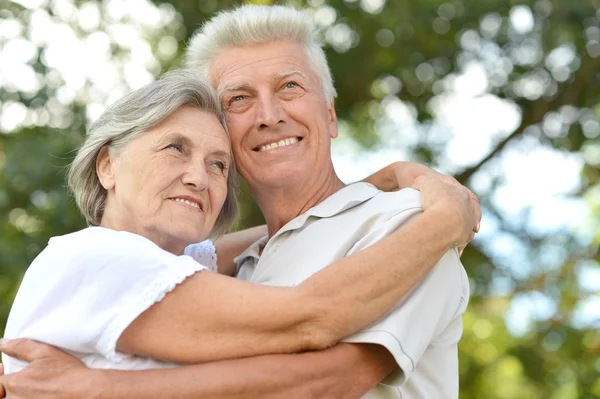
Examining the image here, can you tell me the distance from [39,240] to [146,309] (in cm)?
402

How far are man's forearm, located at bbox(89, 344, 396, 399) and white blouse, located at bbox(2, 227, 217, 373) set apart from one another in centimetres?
8

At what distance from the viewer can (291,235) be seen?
2.79 m

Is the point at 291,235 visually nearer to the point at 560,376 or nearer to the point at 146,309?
the point at 146,309

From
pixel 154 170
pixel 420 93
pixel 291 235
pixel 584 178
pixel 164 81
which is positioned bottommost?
pixel 584 178

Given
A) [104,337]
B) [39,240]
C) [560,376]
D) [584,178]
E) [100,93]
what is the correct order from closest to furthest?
[104,337] < [39,240] < [100,93] < [560,376] < [584,178]

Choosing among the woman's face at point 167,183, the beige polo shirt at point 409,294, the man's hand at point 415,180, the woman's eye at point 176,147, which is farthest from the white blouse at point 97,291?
the man's hand at point 415,180

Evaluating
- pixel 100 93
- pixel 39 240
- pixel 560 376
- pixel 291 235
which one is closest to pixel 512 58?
pixel 560 376

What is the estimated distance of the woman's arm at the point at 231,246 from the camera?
3197 mm

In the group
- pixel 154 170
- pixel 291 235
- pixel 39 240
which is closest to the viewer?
pixel 154 170

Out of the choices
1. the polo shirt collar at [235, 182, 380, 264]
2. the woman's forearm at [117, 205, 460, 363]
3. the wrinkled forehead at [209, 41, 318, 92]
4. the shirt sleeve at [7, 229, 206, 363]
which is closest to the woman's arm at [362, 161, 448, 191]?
the polo shirt collar at [235, 182, 380, 264]

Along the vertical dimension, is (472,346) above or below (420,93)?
below

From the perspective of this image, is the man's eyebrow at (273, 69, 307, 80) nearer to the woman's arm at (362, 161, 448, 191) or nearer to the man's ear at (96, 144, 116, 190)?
the woman's arm at (362, 161, 448, 191)

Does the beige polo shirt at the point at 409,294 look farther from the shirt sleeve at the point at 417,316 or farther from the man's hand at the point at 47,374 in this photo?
the man's hand at the point at 47,374

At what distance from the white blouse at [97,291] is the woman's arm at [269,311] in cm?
4
